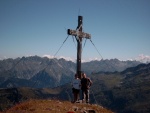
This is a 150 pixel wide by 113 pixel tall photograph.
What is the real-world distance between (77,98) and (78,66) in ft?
10.8

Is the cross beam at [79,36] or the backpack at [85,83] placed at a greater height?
the cross beam at [79,36]

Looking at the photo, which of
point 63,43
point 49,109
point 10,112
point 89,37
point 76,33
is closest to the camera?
point 10,112

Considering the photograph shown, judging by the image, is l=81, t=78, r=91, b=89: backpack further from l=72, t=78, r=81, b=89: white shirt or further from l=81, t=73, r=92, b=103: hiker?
l=72, t=78, r=81, b=89: white shirt

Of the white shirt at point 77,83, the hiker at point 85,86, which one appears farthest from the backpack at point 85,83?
the white shirt at point 77,83

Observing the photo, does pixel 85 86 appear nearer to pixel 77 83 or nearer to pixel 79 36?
pixel 77 83

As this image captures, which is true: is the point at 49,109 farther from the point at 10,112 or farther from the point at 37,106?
the point at 10,112

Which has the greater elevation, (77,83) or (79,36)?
(79,36)

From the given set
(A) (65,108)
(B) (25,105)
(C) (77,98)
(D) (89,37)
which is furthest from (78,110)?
(D) (89,37)

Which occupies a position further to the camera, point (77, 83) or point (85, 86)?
point (85, 86)

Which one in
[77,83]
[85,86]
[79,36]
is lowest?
[85,86]

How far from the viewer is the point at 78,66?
2388 cm

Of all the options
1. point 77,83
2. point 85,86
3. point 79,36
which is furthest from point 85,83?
point 79,36

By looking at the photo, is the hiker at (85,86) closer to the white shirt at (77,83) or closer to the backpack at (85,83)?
the backpack at (85,83)

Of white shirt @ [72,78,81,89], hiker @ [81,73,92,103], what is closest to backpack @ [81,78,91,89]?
hiker @ [81,73,92,103]
